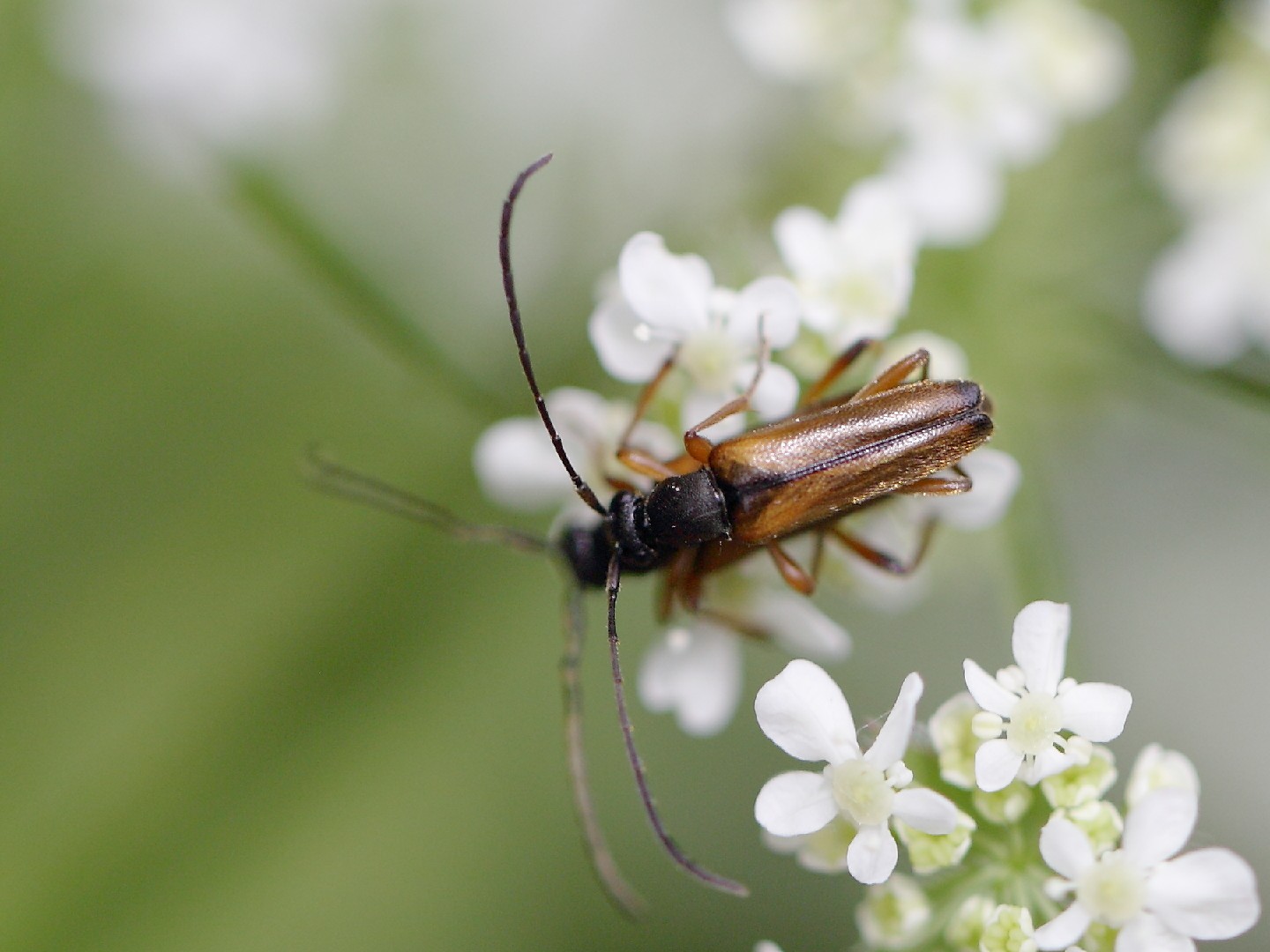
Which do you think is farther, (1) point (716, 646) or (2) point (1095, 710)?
(1) point (716, 646)

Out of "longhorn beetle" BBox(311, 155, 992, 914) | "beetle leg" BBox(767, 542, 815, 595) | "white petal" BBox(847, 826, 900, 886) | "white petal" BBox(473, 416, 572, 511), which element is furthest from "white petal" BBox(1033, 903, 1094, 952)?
Result: "white petal" BBox(473, 416, 572, 511)

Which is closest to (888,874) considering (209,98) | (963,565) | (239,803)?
(963,565)

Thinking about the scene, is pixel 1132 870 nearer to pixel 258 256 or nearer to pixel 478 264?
pixel 478 264

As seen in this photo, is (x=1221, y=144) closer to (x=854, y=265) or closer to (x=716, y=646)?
(x=854, y=265)

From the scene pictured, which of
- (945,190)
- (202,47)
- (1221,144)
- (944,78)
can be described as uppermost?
(1221,144)

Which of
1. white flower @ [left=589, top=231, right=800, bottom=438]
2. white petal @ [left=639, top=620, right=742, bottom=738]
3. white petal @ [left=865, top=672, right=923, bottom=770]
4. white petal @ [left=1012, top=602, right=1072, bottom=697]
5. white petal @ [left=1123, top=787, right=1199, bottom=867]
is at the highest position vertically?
white flower @ [left=589, top=231, right=800, bottom=438]

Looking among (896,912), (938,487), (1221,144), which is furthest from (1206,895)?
(1221,144)

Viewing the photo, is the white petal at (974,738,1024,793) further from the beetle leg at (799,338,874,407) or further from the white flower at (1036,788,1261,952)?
the beetle leg at (799,338,874,407)
